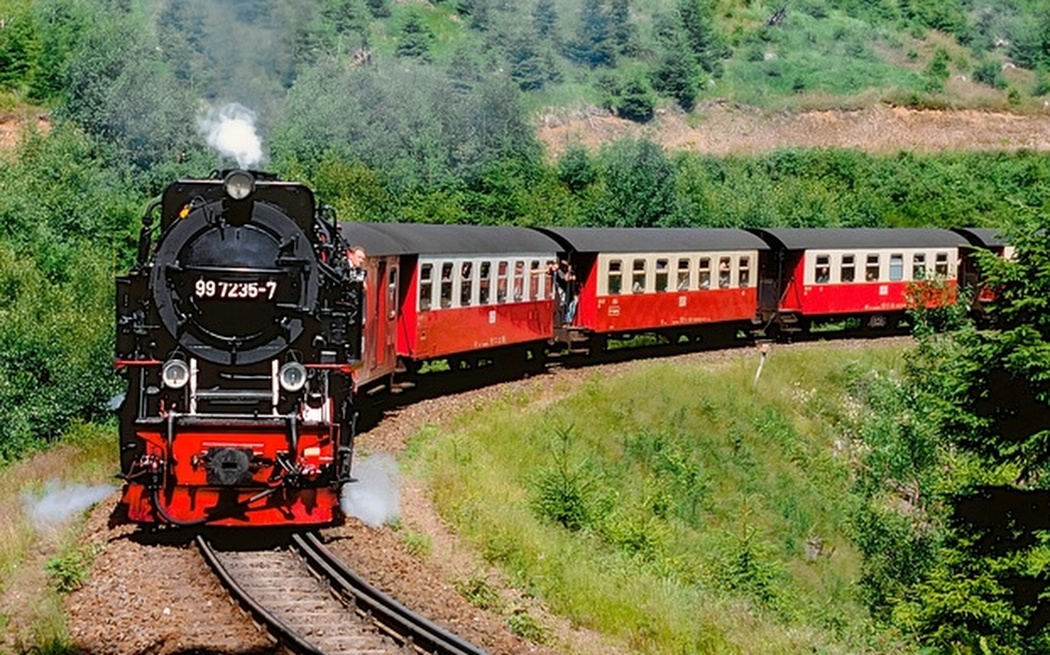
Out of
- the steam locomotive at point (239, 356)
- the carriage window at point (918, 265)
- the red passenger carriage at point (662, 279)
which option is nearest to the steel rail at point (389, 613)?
the steam locomotive at point (239, 356)

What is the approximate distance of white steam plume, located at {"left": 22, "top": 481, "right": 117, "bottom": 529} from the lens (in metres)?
13.5

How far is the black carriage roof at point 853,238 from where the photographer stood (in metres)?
31.5

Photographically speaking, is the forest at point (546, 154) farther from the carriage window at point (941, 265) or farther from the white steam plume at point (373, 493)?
the white steam plume at point (373, 493)

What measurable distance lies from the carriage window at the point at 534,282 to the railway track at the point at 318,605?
12.2 metres

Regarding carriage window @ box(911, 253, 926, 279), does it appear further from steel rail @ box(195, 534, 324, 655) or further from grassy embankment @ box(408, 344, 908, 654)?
steel rail @ box(195, 534, 324, 655)

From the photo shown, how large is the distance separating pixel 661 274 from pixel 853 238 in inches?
282

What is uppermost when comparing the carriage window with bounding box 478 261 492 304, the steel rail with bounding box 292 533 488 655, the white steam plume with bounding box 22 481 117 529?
the carriage window with bounding box 478 261 492 304

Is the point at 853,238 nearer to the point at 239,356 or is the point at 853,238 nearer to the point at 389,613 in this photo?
the point at 239,356

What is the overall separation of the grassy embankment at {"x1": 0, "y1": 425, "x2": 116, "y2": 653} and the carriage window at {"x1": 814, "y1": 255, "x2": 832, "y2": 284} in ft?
62.0

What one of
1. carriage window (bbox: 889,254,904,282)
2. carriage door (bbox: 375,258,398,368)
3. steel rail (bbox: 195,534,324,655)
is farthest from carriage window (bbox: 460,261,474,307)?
carriage window (bbox: 889,254,904,282)

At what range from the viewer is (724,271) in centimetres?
2977

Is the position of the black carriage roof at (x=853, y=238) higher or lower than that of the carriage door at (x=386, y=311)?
lower

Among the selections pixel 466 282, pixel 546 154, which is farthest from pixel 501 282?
pixel 546 154

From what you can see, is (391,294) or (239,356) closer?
(239,356)
